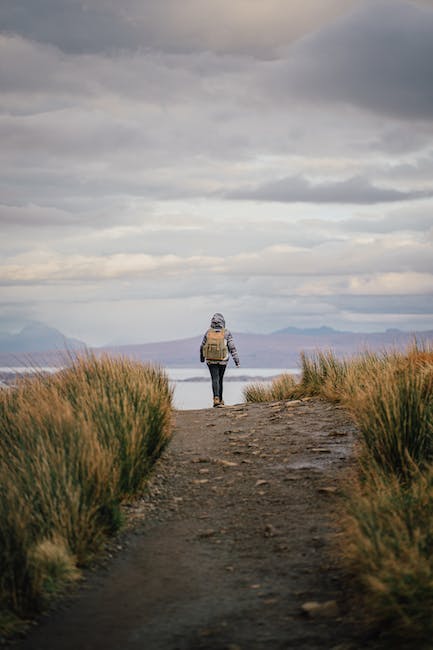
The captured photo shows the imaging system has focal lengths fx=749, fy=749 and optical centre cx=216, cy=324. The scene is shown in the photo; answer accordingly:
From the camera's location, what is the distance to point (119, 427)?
852cm

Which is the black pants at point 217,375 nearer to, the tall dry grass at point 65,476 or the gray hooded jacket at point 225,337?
the gray hooded jacket at point 225,337

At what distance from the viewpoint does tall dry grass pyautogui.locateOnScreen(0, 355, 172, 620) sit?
5.99 meters

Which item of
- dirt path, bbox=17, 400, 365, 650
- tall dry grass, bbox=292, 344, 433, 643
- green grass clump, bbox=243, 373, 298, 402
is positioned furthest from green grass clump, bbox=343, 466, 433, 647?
green grass clump, bbox=243, 373, 298, 402

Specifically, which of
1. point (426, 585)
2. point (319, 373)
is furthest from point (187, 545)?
point (319, 373)

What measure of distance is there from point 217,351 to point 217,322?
731 mm

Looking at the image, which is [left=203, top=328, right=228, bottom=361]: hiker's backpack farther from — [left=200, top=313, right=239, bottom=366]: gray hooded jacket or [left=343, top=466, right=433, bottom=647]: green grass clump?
[left=343, top=466, right=433, bottom=647]: green grass clump

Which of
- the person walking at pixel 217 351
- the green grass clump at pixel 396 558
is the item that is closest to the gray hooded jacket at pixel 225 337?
the person walking at pixel 217 351

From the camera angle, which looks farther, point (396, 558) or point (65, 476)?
point (65, 476)

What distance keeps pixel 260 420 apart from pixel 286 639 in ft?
23.9

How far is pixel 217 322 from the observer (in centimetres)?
1698

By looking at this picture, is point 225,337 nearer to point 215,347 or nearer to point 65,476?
point 215,347

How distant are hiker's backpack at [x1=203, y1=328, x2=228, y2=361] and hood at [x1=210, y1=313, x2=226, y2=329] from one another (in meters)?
0.24

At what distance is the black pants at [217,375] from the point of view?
16.8 metres

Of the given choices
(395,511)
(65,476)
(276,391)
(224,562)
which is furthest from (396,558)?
(276,391)
